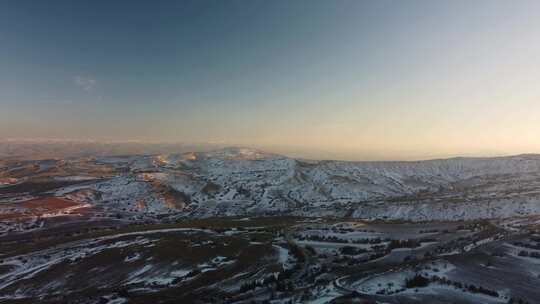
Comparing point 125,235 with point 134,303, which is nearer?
point 134,303

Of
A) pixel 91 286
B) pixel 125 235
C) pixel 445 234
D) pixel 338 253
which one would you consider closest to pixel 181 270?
pixel 91 286

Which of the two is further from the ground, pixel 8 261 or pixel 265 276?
pixel 265 276

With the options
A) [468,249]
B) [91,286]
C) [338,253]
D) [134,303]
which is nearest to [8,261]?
[91,286]

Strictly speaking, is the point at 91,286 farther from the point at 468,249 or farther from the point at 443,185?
the point at 443,185

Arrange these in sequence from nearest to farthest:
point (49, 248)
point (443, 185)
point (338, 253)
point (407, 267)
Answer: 1. point (407, 267)
2. point (338, 253)
3. point (49, 248)
4. point (443, 185)

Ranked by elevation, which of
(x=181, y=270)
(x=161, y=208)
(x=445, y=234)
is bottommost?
(x=161, y=208)

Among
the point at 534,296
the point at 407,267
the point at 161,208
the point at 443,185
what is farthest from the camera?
the point at 443,185

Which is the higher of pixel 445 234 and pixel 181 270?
pixel 445 234

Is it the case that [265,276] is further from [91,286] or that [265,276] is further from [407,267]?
[91,286]

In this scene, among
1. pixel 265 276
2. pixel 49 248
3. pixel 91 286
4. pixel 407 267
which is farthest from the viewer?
pixel 49 248
